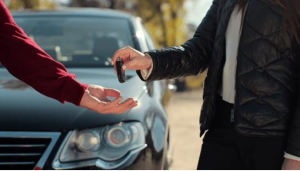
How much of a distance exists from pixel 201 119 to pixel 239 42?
404mm

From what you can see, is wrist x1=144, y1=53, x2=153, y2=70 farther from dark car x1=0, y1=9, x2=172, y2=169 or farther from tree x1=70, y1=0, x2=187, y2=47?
tree x1=70, y1=0, x2=187, y2=47

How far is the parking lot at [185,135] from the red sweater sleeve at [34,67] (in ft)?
7.21

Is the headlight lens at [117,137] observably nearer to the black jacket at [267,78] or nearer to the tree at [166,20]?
the black jacket at [267,78]

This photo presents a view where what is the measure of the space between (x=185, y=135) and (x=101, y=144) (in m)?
4.54

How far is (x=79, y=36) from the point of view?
4.48m

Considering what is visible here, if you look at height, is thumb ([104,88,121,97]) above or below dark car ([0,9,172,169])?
above

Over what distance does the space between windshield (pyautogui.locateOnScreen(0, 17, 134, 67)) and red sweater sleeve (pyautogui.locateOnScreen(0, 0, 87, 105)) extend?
1892mm

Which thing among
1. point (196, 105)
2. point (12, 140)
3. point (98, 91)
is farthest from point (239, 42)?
point (196, 105)

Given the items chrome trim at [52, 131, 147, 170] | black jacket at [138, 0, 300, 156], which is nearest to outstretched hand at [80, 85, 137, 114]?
black jacket at [138, 0, 300, 156]

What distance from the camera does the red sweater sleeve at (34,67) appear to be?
2148 mm

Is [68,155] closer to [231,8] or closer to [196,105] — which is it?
[231,8]

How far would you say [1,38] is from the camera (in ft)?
7.14

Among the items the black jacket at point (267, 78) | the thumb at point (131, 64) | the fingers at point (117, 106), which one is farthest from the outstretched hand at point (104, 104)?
the black jacket at point (267, 78)

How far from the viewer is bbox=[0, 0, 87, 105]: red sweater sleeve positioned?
215 cm
